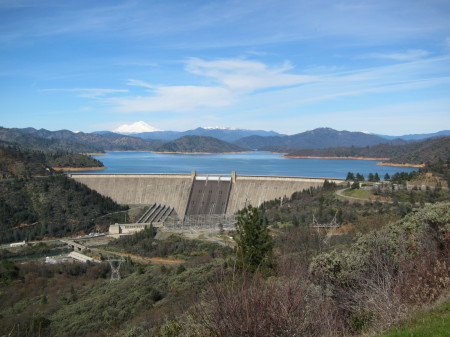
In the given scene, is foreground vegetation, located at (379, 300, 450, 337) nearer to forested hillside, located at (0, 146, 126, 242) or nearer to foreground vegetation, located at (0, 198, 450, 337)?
foreground vegetation, located at (0, 198, 450, 337)

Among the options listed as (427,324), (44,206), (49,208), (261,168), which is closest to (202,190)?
(49,208)

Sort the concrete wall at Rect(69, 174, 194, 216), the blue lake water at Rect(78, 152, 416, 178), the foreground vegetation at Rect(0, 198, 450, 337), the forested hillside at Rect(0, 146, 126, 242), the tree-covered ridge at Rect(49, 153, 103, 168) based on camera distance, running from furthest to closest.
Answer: the tree-covered ridge at Rect(49, 153, 103, 168) < the blue lake water at Rect(78, 152, 416, 178) < the concrete wall at Rect(69, 174, 194, 216) < the forested hillside at Rect(0, 146, 126, 242) < the foreground vegetation at Rect(0, 198, 450, 337)

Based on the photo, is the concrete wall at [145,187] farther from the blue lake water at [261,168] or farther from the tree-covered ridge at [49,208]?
the blue lake water at [261,168]

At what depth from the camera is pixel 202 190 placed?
54.4 m

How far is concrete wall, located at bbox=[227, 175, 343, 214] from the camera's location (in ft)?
171

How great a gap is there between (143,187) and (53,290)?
3111 cm

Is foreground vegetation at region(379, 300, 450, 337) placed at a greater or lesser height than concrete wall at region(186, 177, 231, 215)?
greater

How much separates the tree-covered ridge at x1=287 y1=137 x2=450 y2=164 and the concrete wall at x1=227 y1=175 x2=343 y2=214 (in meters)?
53.9

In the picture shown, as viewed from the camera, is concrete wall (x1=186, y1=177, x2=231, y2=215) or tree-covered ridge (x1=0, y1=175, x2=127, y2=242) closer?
tree-covered ridge (x1=0, y1=175, x2=127, y2=242)

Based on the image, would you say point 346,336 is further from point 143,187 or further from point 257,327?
point 143,187

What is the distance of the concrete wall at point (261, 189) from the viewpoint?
52.0m

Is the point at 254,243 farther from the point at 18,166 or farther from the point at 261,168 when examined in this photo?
the point at 261,168

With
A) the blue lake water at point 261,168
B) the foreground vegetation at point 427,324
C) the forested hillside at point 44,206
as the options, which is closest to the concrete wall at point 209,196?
the forested hillside at point 44,206

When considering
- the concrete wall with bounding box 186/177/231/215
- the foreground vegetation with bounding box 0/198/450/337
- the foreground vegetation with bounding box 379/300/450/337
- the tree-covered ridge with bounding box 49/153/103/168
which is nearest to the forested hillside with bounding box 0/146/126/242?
the concrete wall with bounding box 186/177/231/215
